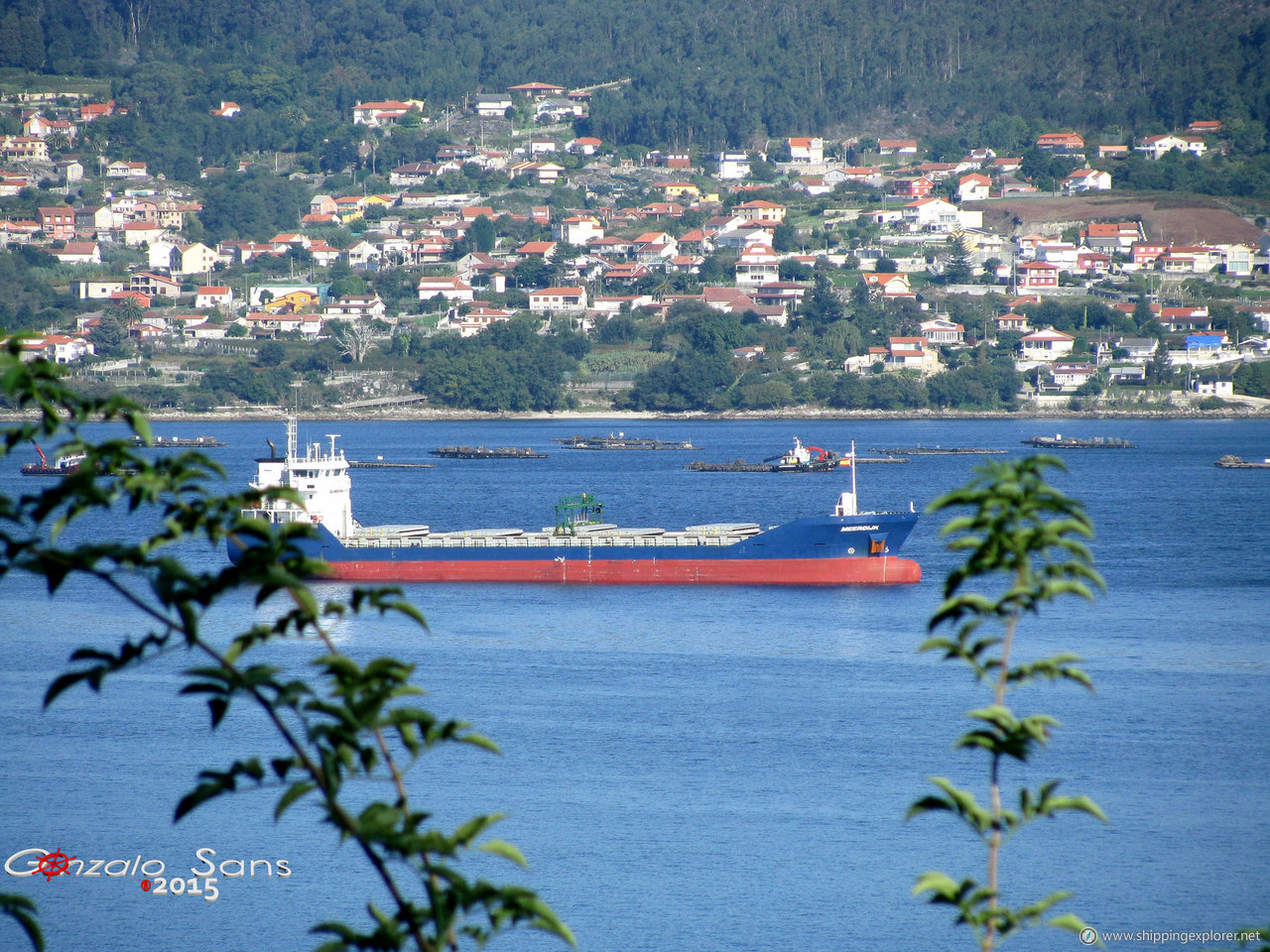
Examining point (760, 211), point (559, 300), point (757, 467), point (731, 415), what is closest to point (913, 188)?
point (760, 211)

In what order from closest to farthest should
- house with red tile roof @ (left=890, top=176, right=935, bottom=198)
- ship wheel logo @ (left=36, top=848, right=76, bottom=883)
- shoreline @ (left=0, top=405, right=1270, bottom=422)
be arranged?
ship wheel logo @ (left=36, top=848, right=76, bottom=883), shoreline @ (left=0, top=405, right=1270, bottom=422), house with red tile roof @ (left=890, top=176, right=935, bottom=198)

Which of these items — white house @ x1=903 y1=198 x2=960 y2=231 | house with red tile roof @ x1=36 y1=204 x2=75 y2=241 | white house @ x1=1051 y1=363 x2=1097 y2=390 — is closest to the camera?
white house @ x1=1051 y1=363 x2=1097 y2=390

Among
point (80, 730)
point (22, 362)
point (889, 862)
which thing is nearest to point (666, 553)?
Result: point (80, 730)

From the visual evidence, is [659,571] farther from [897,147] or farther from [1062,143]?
[897,147]

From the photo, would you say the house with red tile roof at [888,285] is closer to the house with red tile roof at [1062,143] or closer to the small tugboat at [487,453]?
the house with red tile roof at [1062,143]

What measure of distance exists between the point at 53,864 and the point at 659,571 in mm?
20667

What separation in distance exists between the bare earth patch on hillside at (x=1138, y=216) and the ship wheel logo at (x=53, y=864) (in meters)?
139

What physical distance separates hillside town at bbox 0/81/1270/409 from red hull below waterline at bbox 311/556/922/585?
75884mm

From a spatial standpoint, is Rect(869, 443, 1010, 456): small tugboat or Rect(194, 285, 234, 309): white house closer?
Rect(869, 443, 1010, 456): small tugboat

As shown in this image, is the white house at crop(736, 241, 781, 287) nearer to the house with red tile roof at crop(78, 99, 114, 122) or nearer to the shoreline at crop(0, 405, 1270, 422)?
the shoreline at crop(0, 405, 1270, 422)

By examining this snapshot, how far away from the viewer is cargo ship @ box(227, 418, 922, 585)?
121 feet

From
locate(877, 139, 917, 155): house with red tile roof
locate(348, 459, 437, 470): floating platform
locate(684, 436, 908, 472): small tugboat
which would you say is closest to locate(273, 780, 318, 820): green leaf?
locate(684, 436, 908, 472): small tugboat

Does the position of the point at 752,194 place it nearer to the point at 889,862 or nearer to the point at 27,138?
the point at 27,138

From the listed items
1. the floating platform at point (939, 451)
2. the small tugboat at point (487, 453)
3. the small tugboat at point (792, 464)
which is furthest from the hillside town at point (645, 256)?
the small tugboat at point (792, 464)
